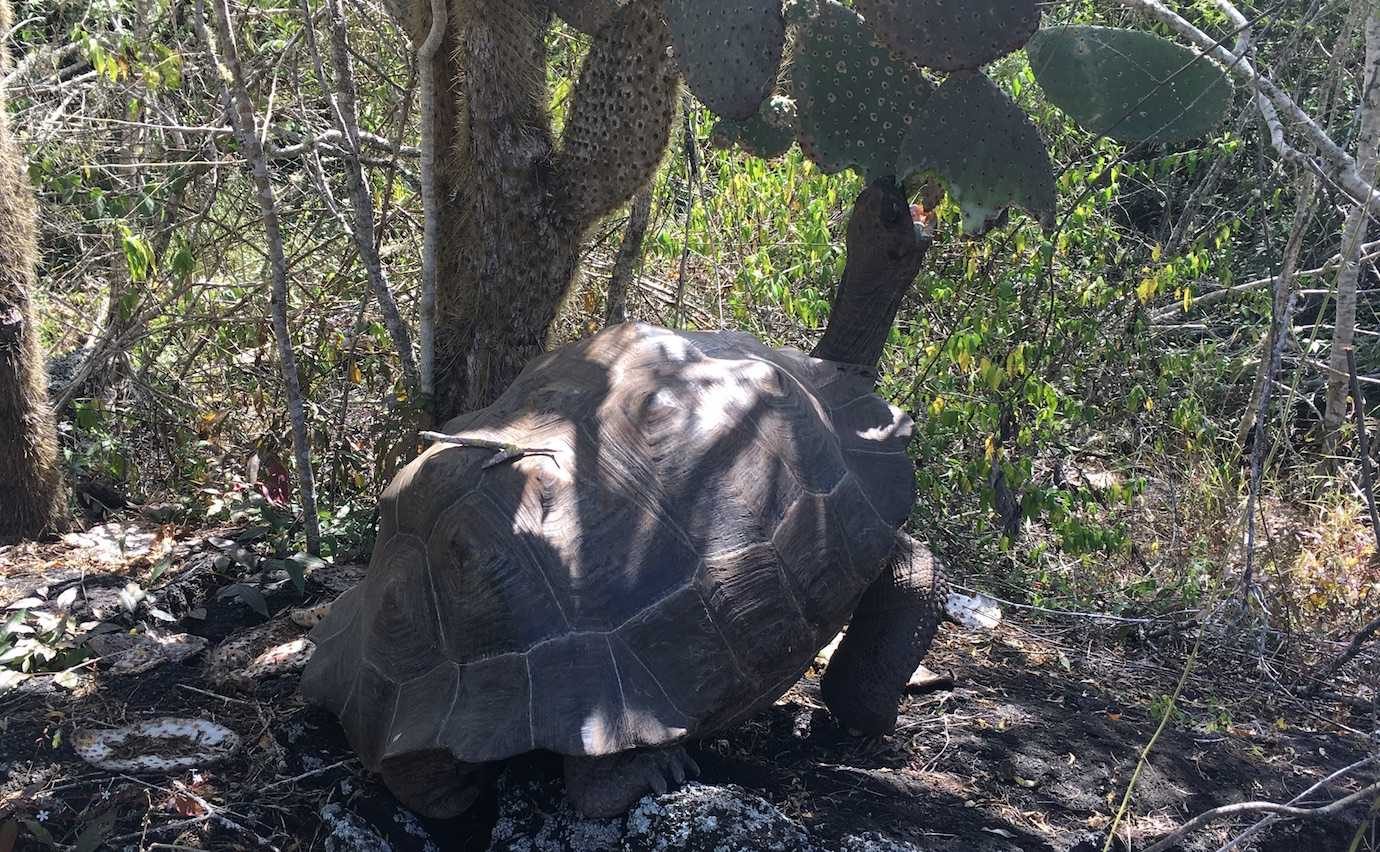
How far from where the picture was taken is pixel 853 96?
3.36 meters

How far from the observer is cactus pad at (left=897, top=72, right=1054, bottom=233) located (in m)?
3.13

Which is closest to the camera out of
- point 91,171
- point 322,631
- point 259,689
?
point 322,631

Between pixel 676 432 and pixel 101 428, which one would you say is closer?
pixel 676 432

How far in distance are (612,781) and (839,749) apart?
88cm

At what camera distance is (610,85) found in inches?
137

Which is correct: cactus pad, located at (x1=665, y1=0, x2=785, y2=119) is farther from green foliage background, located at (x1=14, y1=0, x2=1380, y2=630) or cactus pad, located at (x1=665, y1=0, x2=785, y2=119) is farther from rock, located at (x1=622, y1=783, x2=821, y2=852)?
rock, located at (x1=622, y1=783, x2=821, y2=852)

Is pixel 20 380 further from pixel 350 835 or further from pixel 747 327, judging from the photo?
pixel 747 327

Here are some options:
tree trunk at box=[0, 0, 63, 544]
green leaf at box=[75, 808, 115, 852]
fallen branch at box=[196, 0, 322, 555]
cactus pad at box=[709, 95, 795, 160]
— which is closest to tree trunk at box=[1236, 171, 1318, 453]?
cactus pad at box=[709, 95, 795, 160]

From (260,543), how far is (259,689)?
0.98 meters

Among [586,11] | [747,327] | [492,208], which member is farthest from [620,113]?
[747,327]

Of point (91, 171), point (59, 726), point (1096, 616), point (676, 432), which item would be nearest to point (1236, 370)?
point (1096, 616)

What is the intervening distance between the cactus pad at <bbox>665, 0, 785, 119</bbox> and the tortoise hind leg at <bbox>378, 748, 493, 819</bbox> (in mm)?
1890

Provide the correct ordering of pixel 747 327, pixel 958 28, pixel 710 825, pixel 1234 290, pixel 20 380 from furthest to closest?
pixel 1234 290 < pixel 747 327 < pixel 20 380 < pixel 958 28 < pixel 710 825

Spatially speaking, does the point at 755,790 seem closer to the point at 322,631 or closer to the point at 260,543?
the point at 322,631
